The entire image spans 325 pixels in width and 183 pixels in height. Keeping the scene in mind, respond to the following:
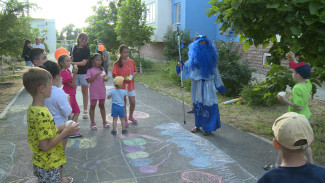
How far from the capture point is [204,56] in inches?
204

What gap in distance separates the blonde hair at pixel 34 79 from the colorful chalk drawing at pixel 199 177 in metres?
2.18

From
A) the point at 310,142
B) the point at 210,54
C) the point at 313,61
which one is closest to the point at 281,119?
the point at 310,142

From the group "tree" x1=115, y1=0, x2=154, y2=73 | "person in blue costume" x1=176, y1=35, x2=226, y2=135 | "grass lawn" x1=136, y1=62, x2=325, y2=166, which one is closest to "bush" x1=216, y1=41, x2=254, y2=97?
"grass lawn" x1=136, y1=62, x2=325, y2=166

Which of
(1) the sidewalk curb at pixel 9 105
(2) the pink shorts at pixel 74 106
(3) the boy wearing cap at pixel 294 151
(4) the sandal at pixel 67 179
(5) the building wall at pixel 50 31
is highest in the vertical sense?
(5) the building wall at pixel 50 31

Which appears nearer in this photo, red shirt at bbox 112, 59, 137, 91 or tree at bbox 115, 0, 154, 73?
red shirt at bbox 112, 59, 137, 91

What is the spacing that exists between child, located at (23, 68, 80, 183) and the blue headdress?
3.12 m

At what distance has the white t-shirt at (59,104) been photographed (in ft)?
11.0

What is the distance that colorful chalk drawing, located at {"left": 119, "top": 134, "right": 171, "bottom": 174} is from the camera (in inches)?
161

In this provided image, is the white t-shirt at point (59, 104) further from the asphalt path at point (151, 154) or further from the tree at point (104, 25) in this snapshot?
the tree at point (104, 25)

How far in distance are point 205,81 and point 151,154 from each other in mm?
1814

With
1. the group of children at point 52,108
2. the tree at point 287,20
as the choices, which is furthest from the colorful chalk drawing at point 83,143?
the tree at point 287,20

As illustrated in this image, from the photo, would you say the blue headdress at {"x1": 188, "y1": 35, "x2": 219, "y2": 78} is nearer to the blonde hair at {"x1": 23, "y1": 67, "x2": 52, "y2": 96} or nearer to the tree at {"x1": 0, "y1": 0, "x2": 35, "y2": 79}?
the blonde hair at {"x1": 23, "y1": 67, "x2": 52, "y2": 96}

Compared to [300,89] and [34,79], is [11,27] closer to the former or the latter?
[34,79]

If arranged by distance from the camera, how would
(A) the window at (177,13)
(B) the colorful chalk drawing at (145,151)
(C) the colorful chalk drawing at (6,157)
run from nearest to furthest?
(C) the colorful chalk drawing at (6,157) → (B) the colorful chalk drawing at (145,151) → (A) the window at (177,13)
